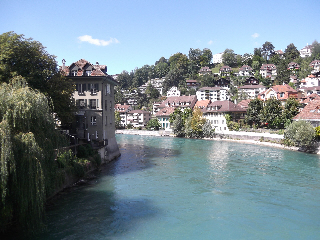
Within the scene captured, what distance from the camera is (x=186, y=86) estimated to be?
13538cm

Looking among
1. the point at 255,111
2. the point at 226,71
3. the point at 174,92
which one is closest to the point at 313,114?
the point at 255,111

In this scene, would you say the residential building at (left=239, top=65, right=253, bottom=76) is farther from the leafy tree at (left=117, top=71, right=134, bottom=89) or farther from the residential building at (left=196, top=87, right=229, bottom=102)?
the leafy tree at (left=117, top=71, right=134, bottom=89)

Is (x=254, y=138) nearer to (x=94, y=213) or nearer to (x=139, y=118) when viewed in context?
(x=94, y=213)

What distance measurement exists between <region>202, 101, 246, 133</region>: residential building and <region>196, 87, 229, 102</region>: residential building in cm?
3703

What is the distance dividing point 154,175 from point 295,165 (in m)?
16.8

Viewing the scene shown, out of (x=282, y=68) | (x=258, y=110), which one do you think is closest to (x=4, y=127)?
(x=258, y=110)

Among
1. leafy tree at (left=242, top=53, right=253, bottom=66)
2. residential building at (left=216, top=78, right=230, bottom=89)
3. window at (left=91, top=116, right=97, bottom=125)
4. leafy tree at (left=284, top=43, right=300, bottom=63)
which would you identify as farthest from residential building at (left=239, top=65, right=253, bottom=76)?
window at (left=91, top=116, right=97, bottom=125)

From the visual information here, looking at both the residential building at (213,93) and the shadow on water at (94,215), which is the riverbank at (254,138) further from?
the residential building at (213,93)

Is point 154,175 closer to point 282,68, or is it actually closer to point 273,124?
point 273,124

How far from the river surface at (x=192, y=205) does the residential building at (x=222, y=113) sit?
4054 cm

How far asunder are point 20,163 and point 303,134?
39140 mm

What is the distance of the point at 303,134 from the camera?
1565 inches

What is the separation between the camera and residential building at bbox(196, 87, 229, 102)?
111 m

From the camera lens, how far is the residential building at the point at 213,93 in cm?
11101
